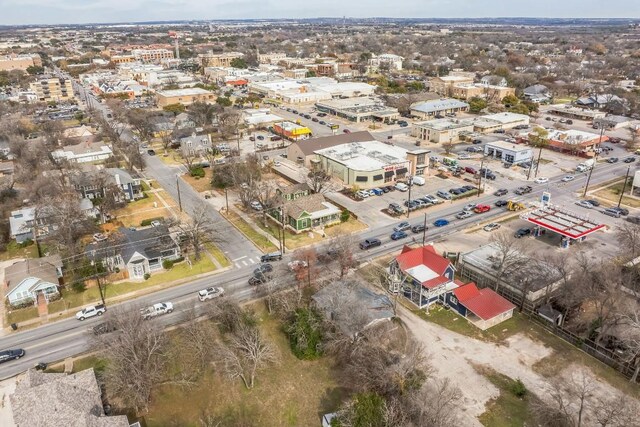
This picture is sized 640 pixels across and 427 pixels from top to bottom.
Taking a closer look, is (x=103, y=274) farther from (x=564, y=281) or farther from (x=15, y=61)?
(x=15, y=61)

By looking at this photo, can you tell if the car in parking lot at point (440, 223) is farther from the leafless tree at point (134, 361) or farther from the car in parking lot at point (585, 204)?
the leafless tree at point (134, 361)

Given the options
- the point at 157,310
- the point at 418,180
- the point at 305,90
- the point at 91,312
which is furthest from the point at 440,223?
the point at 305,90

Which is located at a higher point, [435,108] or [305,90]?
[305,90]

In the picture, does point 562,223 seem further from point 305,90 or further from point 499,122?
point 305,90

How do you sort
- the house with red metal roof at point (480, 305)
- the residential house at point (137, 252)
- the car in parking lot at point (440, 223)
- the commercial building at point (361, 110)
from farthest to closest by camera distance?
the commercial building at point (361, 110), the car in parking lot at point (440, 223), the residential house at point (137, 252), the house with red metal roof at point (480, 305)

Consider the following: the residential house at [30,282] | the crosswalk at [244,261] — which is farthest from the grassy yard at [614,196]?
the residential house at [30,282]

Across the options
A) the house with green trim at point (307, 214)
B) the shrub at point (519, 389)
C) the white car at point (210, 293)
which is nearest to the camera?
the shrub at point (519, 389)

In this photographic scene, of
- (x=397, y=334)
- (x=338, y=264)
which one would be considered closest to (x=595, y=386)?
(x=397, y=334)
